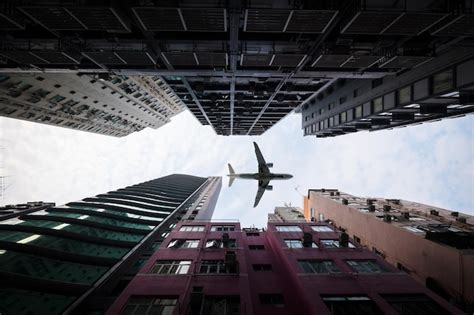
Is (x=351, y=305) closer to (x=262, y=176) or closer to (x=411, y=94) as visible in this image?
(x=411, y=94)

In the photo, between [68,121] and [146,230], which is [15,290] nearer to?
[146,230]

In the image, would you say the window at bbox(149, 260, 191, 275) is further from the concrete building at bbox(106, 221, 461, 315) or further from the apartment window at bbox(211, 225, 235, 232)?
the apartment window at bbox(211, 225, 235, 232)

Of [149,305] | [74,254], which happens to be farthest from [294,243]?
[74,254]

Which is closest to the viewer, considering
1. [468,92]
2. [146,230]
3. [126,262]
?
[468,92]

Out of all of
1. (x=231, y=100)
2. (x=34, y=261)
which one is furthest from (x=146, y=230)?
(x=231, y=100)

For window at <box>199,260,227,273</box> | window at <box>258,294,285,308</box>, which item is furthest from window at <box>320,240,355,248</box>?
window at <box>199,260,227,273</box>

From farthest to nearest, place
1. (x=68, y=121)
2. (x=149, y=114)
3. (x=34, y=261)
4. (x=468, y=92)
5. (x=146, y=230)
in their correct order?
(x=149, y=114)
(x=68, y=121)
(x=146, y=230)
(x=34, y=261)
(x=468, y=92)
